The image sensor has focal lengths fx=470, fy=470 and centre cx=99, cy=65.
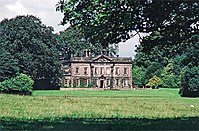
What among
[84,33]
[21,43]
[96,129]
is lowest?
[96,129]

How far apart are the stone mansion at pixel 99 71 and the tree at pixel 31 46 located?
87.0 ft

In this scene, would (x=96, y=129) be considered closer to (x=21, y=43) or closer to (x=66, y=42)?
(x=21, y=43)

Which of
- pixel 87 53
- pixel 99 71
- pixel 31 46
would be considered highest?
pixel 87 53

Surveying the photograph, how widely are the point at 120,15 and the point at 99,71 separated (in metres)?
109

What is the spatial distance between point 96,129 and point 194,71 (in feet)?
228

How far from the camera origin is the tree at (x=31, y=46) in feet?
281

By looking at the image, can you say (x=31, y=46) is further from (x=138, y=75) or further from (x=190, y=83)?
(x=138, y=75)

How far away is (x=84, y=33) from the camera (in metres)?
13.0

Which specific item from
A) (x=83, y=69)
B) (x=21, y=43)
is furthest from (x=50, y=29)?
(x=83, y=69)

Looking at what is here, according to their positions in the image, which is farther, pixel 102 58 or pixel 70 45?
pixel 70 45

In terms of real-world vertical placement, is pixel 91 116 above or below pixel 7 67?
below

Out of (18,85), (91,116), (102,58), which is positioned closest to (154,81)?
(102,58)

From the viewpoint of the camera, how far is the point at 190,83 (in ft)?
254

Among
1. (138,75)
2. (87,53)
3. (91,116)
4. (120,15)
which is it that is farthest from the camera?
(87,53)
